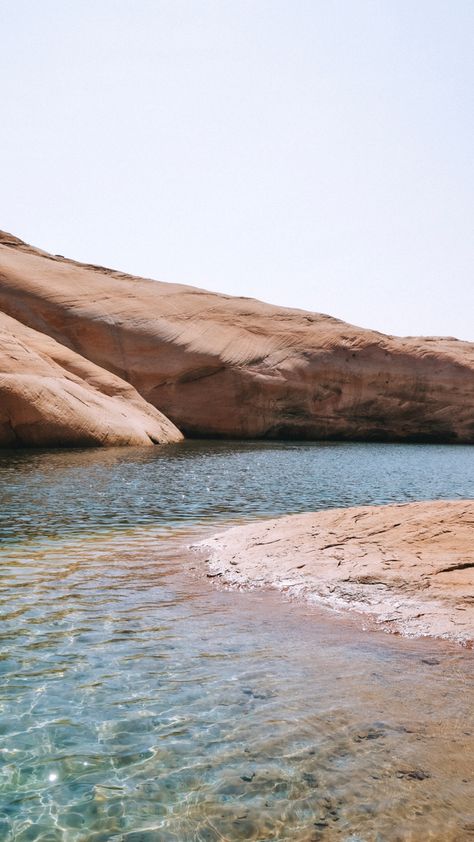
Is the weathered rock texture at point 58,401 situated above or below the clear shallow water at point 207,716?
above

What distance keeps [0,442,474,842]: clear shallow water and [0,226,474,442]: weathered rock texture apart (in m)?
29.5

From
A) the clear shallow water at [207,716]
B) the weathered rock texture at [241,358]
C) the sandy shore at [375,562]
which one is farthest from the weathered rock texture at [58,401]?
the clear shallow water at [207,716]

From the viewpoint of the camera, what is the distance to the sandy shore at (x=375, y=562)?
6652 mm

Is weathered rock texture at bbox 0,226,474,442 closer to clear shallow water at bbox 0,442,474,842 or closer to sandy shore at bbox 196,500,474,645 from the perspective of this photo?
sandy shore at bbox 196,500,474,645

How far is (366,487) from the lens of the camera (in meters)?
18.0

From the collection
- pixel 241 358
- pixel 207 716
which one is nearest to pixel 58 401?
pixel 241 358

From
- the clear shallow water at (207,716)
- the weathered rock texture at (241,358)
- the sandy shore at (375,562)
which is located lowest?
the clear shallow water at (207,716)

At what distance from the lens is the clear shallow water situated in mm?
3465

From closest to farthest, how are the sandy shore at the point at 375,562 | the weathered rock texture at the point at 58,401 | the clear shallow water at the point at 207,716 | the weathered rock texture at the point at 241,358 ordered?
1. the clear shallow water at the point at 207,716
2. the sandy shore at the point at 375,562
3. the weathered rock texture at the point at 58,401
4. the weathered rock texture at the point at 241,358

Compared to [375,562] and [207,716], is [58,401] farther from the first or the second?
[207,716]

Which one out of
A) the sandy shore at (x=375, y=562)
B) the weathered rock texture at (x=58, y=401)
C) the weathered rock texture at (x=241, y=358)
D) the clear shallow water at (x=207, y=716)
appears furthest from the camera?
the weathered rock texture at (x=241, y=358)

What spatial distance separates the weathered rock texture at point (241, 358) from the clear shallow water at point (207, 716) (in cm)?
2947

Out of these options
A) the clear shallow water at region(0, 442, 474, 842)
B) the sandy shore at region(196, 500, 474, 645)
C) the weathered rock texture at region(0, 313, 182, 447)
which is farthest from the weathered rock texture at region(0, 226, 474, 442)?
the clear shallow water at region(0, 442, 474, 842)

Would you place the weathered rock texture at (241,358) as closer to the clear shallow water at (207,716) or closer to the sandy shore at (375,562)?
the sandy shore at (375,562)
